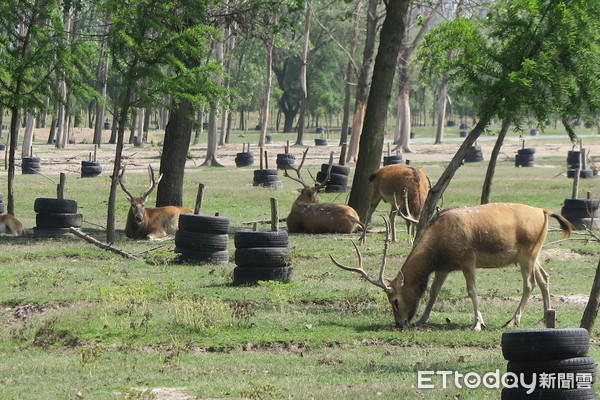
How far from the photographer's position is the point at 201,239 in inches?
707

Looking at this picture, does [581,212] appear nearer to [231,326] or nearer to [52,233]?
[52,233]

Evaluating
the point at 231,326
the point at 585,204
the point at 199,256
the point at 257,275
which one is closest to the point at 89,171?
the point at 585,204

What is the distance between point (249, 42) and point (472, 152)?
113 feet

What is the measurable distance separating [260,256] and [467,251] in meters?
3.81

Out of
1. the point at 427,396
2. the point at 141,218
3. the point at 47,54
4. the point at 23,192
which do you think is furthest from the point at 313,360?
the point at 23,192

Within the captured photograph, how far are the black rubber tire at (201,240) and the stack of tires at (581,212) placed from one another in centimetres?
993

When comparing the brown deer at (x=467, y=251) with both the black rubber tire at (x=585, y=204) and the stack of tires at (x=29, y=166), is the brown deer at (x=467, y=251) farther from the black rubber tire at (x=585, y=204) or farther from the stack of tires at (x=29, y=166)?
the stack of tires at (x=29, y=166)

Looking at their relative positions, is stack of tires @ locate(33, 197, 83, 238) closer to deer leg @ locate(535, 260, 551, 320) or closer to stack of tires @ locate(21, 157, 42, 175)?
deer leg @ locate(535, 260, 551, 320)

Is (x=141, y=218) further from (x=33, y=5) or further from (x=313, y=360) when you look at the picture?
(x=313, y=360)

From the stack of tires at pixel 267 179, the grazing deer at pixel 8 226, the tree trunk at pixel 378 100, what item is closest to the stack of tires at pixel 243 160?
the stack of tires at pixel 267 179

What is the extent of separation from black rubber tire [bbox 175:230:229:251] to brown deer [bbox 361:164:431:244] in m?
3.76

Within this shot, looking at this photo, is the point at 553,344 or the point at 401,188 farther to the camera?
the point at 401,188

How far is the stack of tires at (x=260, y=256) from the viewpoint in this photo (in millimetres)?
15742

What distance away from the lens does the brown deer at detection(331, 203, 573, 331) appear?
12.9m
